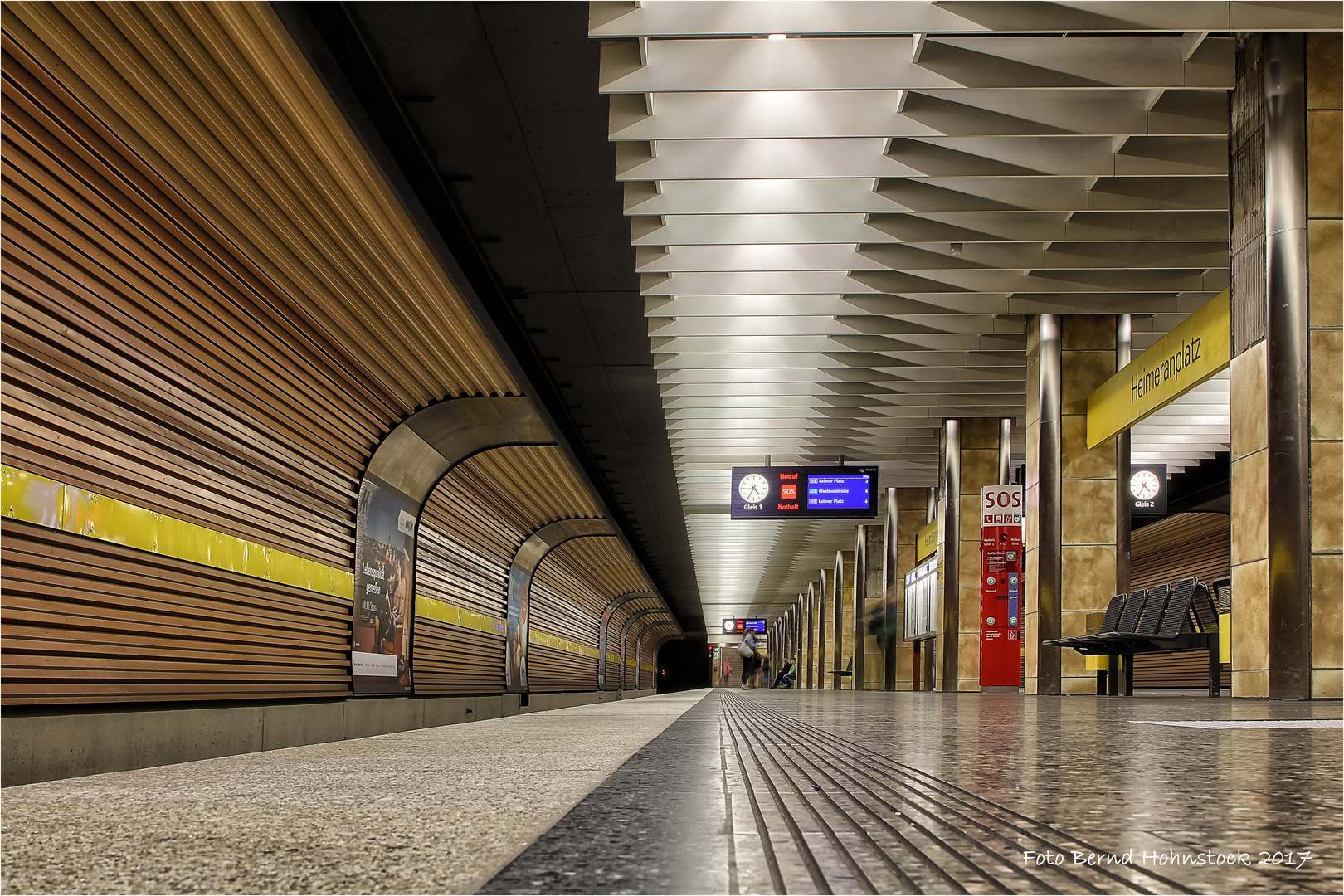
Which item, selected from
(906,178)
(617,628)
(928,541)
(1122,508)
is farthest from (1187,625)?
(617,628)

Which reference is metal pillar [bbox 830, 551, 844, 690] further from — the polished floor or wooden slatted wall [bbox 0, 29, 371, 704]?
the polished floor

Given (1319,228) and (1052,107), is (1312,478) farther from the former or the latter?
(1052,107)

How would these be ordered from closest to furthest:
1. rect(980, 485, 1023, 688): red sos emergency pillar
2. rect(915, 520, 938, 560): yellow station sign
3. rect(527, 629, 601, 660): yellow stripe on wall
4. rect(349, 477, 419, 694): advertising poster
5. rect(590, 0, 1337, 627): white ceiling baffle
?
rect(590, 0, 1337, 627): white ceiling baffle < rect(349, 477, 419, 694): advertising poster < rect(980, 485, 1023, 688): red sos emergency pillar < rect(527, 629, 601, 660): yellow stripe on wall < rect(915, 520, 938, 560): yellow station sign

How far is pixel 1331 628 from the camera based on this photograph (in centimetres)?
823

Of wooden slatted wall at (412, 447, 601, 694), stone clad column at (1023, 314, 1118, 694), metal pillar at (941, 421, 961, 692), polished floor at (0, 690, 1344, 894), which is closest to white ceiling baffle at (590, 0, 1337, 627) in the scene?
stone clad column at (1023, 314, 1118, 694)

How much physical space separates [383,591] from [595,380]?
405 centimetres

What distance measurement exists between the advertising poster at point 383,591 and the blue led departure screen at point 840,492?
9.58 m

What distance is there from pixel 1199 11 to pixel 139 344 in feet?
25.8

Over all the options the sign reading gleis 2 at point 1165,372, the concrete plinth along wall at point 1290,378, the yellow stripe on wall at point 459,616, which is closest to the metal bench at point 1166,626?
the concrete plinth along wall at point 1290,378

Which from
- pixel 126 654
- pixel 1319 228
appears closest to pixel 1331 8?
pixel 1319 228

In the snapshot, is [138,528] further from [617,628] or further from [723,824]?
[617,628]

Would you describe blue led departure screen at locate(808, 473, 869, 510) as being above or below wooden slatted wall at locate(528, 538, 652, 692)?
above

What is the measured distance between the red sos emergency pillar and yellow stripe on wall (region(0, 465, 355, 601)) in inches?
478

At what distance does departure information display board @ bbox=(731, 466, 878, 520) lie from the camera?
2022 centimetres
